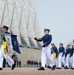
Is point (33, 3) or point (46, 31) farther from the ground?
point (33, 3)

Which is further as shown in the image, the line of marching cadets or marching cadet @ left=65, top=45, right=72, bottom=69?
marching cadet @ left=65, top=45, right=72, bottom=69

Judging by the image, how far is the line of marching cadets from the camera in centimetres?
2142

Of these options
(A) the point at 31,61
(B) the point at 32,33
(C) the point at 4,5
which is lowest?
(A) the point at 31,61

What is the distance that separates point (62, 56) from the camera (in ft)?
71.9

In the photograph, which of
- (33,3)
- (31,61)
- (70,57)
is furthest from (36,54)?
(70,57)

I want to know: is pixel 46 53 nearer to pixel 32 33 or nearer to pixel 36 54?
pixel 36 54

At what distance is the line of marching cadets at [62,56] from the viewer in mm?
21419

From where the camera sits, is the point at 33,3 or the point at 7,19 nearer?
the point at 7,19

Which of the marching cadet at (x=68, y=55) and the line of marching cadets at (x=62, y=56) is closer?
the line of marching cadets at (x=62, y=56)

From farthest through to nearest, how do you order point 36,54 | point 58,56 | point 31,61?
point 36,54 → point 31,61 → point 58,56

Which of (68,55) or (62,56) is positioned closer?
(62,56)

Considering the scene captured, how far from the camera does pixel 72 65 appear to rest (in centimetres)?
2183

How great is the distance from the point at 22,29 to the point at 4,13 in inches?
308

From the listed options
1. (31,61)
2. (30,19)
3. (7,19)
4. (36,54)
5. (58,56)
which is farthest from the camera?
(30,19)
